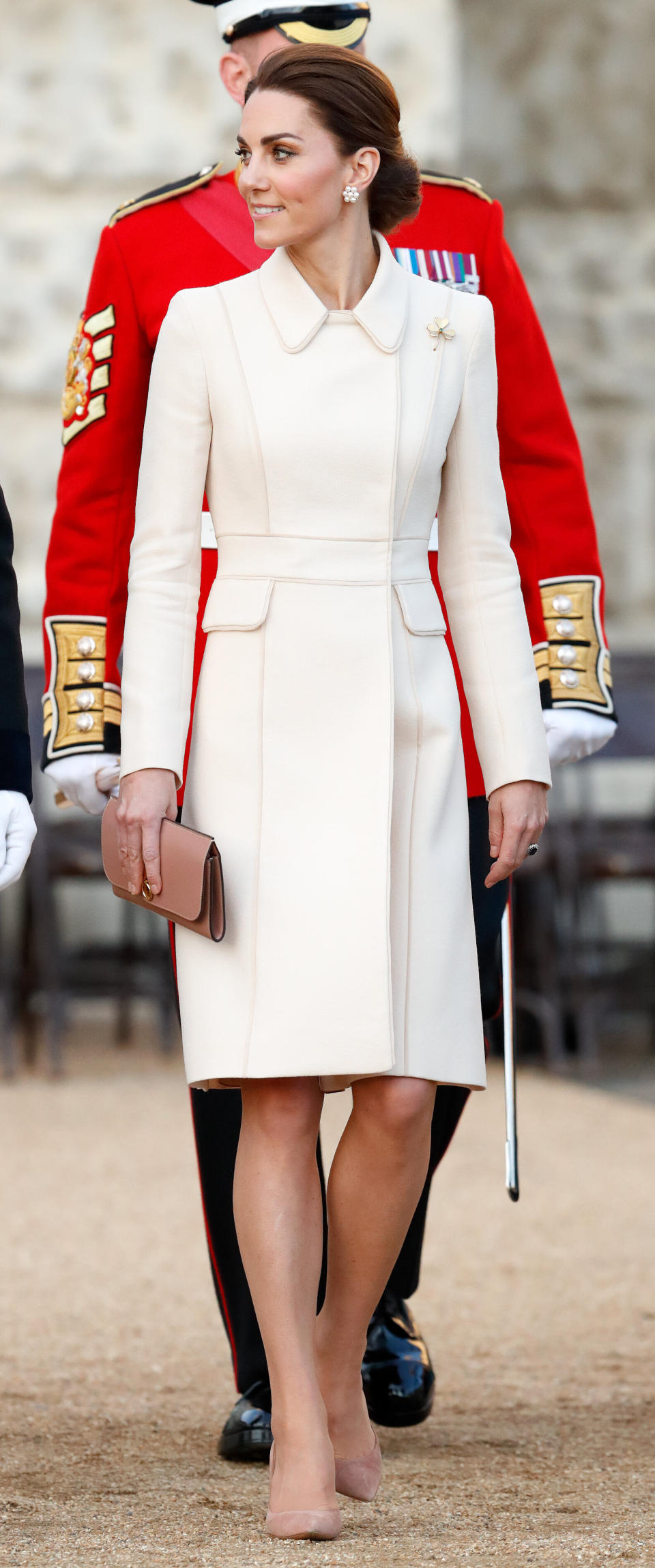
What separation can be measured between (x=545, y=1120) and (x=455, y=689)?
137 inches

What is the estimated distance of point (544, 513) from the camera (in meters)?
2.40

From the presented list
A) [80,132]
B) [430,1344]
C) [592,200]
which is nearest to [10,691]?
[430,1344]

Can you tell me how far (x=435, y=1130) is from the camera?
2.53 meters

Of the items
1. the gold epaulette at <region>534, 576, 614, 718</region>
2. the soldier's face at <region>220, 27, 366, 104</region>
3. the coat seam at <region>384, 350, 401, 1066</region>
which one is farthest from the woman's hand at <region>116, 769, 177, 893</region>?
the soldier's face at <region>220, 27, 366, 104</region>

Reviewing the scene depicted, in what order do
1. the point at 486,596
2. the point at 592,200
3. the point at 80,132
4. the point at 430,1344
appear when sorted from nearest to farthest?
the point at 486,596 → the point at 430,1344 → the point at 80,132 → the point at 592,200

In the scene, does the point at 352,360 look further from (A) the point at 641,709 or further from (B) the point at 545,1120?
(A) the point at 641,709

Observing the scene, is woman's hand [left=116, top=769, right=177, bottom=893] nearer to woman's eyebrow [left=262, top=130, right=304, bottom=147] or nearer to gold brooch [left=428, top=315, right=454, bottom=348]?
gold brooch [left=428, top=315, right=454, bottom=348]

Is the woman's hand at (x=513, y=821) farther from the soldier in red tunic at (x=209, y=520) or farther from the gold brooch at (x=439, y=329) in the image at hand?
the gold brooch at (x=439, y=329)

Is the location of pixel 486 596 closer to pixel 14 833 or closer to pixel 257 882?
pixel 257 882

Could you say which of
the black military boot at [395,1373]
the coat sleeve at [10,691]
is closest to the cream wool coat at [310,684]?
the coat sleeve at [10,691]

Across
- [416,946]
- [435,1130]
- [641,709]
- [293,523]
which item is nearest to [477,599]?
[293,523]

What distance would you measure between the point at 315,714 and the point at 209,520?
0.36 metres

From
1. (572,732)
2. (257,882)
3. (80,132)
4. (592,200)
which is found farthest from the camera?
(592,200)

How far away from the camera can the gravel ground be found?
1926 mm
